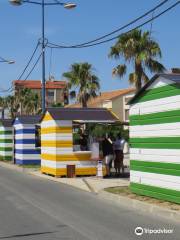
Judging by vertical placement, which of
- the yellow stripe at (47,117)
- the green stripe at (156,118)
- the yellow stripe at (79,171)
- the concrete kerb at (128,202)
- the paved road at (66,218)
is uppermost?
the yellow stripe at (47,117)

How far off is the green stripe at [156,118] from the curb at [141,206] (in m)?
1.97

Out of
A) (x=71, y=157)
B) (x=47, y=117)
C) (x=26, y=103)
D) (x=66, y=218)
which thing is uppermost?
(x=26, y=103)

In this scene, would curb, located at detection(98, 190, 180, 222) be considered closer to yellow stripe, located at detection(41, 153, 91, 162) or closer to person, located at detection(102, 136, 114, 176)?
person, located at detection(102, 136, 114, 176)

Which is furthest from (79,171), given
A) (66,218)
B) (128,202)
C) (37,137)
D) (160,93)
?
(66,218)

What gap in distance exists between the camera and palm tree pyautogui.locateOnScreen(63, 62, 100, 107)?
49312 mm

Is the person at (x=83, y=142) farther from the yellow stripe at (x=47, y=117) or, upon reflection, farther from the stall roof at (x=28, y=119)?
the stall roof at (x=28, y=119)

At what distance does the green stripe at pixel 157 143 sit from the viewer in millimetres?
12477

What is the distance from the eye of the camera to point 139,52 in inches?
1394

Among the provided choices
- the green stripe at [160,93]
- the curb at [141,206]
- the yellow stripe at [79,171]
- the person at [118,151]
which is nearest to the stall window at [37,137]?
the yellow stripe at [79,171]

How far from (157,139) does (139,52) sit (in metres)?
A: 22.6

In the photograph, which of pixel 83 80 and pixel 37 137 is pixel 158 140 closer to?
pixel 37 137

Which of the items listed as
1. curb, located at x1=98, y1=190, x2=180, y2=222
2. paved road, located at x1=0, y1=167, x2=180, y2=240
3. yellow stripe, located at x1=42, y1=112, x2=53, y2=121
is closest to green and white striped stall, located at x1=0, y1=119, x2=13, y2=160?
yellow stripe, located at x1=42, y1=112, x2=53, y2=121

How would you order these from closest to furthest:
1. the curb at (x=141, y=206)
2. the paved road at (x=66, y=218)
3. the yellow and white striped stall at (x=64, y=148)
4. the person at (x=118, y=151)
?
1. the paved road at (x=66, y=218)
2. the curb at (x=141, y=206)
3. the yellow and white striped stall at (x=64, y=148)
4. the person at (x=118, y=151)

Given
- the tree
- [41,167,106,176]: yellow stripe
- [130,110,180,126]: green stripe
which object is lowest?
[41,167,106,176]: yellow stripe
